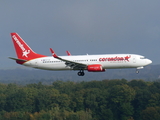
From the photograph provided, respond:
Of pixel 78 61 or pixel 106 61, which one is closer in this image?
pixel 106 61

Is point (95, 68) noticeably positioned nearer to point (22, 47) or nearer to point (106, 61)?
point (106, 61)

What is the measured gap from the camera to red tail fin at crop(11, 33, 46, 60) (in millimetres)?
84562

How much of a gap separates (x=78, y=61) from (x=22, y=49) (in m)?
13.9

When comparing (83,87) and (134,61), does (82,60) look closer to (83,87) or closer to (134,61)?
(134,61)

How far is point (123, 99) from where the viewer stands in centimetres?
14975

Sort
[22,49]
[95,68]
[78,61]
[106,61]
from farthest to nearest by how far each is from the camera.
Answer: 1. [22,49]
2. [78,61]
3. [106,61]
4. [95,68]

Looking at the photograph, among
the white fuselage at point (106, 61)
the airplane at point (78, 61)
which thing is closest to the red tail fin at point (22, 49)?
the airplane at point (78, 61)

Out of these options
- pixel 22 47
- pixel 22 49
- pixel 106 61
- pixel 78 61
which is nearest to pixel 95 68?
pixel 106 61

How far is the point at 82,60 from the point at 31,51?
12655mm

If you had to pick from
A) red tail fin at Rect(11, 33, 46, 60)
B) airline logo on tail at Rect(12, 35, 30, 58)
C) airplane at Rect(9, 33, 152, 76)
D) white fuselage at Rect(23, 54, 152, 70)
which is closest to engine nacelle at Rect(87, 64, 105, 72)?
airplane at Rect(9, 33, 152, 76)

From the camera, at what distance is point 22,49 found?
85.7 metres

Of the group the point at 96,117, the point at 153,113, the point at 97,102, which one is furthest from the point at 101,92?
the point at 153,113

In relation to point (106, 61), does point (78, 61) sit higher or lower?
higher

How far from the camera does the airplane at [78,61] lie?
77844mm
